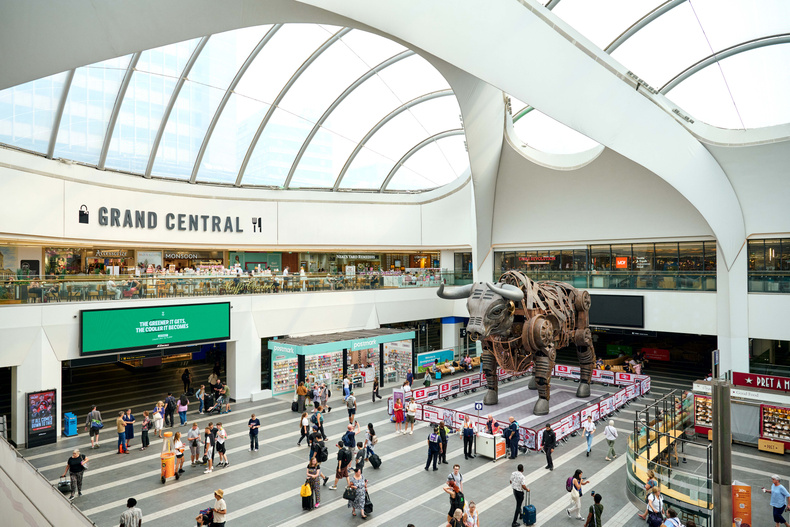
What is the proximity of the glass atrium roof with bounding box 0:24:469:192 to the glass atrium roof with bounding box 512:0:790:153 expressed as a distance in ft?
27.7

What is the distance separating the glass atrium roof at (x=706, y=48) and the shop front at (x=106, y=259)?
932 inches

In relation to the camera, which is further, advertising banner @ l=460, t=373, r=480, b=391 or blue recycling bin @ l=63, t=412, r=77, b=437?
advertising banner @ l=460, t=373, r=480, b=391

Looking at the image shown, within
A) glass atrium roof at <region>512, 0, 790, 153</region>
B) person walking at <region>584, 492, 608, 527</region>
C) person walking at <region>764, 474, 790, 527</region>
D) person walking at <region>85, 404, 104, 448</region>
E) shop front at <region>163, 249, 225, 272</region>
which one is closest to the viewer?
person walking at <region>584, 492, 608, 527</region>

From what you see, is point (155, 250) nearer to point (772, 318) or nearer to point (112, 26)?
point (112, 26)

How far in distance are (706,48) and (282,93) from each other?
1862 centimetres

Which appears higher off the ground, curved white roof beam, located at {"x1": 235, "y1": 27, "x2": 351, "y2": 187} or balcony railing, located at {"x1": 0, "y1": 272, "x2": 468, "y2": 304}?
curved white roof beam, located at {"x1": 235, "y1": 27, "x2": 351, "y2": 187}

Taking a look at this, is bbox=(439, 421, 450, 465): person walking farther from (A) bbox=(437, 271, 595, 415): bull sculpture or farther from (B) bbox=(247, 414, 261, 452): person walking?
(B) bbox=(247, 414, 261, 452): person walking

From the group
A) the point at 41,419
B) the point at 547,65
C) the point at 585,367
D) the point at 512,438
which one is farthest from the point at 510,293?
the point at 41,419

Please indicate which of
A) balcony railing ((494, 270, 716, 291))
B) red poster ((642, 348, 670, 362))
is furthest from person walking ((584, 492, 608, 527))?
red poster ((642, 348, 670, 362))

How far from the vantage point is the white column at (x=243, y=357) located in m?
22.4

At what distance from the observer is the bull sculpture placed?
1731 cm

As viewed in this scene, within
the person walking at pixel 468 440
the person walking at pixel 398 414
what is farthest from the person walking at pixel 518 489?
the person walking at pixel 398 414

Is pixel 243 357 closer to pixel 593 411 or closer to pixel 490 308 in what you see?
pixel 490 308

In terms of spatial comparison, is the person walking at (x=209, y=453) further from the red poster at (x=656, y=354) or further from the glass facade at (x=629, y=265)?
the red poster at (x=656, y=354)
